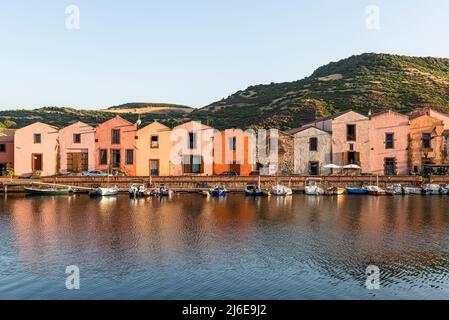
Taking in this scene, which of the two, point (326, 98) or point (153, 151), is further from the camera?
point (326, 98)

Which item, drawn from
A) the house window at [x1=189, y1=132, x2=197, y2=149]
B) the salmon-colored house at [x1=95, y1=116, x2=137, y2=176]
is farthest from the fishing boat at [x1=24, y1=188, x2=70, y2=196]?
the house window at [x1=189, y1=132, x2=197, y2=149]

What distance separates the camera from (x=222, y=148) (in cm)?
7094

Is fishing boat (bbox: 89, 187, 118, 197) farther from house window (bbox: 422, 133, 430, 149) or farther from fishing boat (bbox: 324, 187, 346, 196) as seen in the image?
house window (bbox: 422, 133, 430, 149)

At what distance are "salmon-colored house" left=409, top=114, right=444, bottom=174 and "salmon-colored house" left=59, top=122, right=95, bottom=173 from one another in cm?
5389

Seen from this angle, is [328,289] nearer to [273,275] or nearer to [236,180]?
[273,275]

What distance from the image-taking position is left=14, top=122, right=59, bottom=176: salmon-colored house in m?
67.4

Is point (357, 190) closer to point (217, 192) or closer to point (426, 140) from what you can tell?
point (426, 140)

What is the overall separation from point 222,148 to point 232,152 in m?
1.80

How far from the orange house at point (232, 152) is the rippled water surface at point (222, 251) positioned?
2204 cm

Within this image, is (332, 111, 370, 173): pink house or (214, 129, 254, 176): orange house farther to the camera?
(332, 111, 370, 173): pink house

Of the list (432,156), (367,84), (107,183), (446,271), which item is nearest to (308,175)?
(432,156)

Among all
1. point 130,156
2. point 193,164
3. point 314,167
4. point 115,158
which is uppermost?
point 130,156

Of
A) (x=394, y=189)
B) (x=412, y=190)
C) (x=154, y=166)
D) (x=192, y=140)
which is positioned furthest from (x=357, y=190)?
(x=154, y=166)

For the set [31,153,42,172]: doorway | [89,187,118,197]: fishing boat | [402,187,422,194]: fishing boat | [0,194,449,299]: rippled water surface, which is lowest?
[0,194,449,299]: rippled water surface
